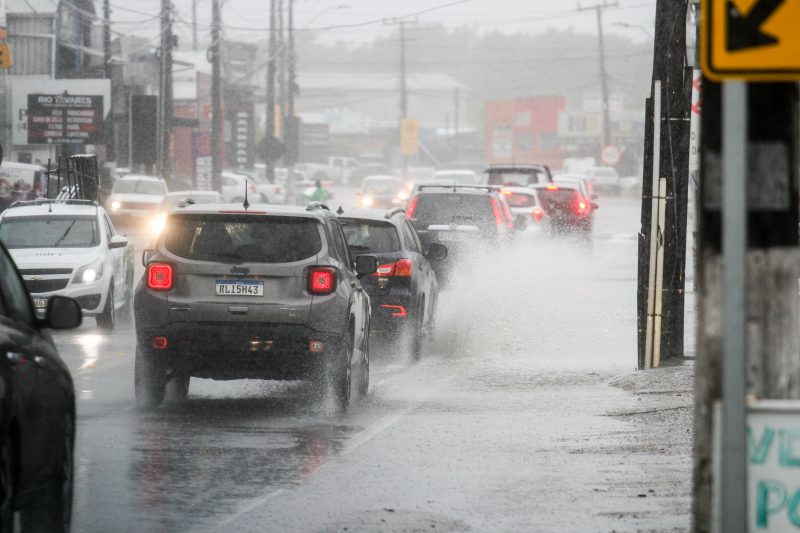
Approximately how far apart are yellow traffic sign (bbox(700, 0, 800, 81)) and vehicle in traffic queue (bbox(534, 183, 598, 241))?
34.1m

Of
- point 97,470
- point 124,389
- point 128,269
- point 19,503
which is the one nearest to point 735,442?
point 19,503

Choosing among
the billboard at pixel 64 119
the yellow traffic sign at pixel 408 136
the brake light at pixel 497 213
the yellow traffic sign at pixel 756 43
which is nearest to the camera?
the yellow traffic sign at pixel 756 43

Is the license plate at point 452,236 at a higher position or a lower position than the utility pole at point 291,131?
lower

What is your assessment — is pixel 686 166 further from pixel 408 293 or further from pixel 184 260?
pixel 184 260

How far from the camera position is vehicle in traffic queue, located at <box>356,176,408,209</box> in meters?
52.5

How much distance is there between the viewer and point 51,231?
2189 cm

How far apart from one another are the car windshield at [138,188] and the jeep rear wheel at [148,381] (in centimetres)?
3401

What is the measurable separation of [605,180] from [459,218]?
69986 millimetres

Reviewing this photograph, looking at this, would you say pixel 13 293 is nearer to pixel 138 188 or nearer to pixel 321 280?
pixel 321 280

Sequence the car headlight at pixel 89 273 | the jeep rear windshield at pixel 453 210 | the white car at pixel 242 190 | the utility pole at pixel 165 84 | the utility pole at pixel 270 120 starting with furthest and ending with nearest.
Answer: the utility pole at pixel 270 120
the white car at pixel 242 190
the utility pole at pixel 165 84
the jeep rear windshield at pixel 453 210
the car headlight at pixel 89 273

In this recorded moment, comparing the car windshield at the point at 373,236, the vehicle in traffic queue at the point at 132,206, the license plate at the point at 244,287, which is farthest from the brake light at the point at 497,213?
the vehicle in traffic queue at the point at 132,206

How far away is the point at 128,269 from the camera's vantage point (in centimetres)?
2342

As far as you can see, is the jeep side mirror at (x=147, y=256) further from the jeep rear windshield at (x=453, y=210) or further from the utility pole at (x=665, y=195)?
the jeep rear windshield at (x=453, y=210)

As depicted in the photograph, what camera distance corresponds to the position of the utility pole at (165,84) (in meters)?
A: 50.8
